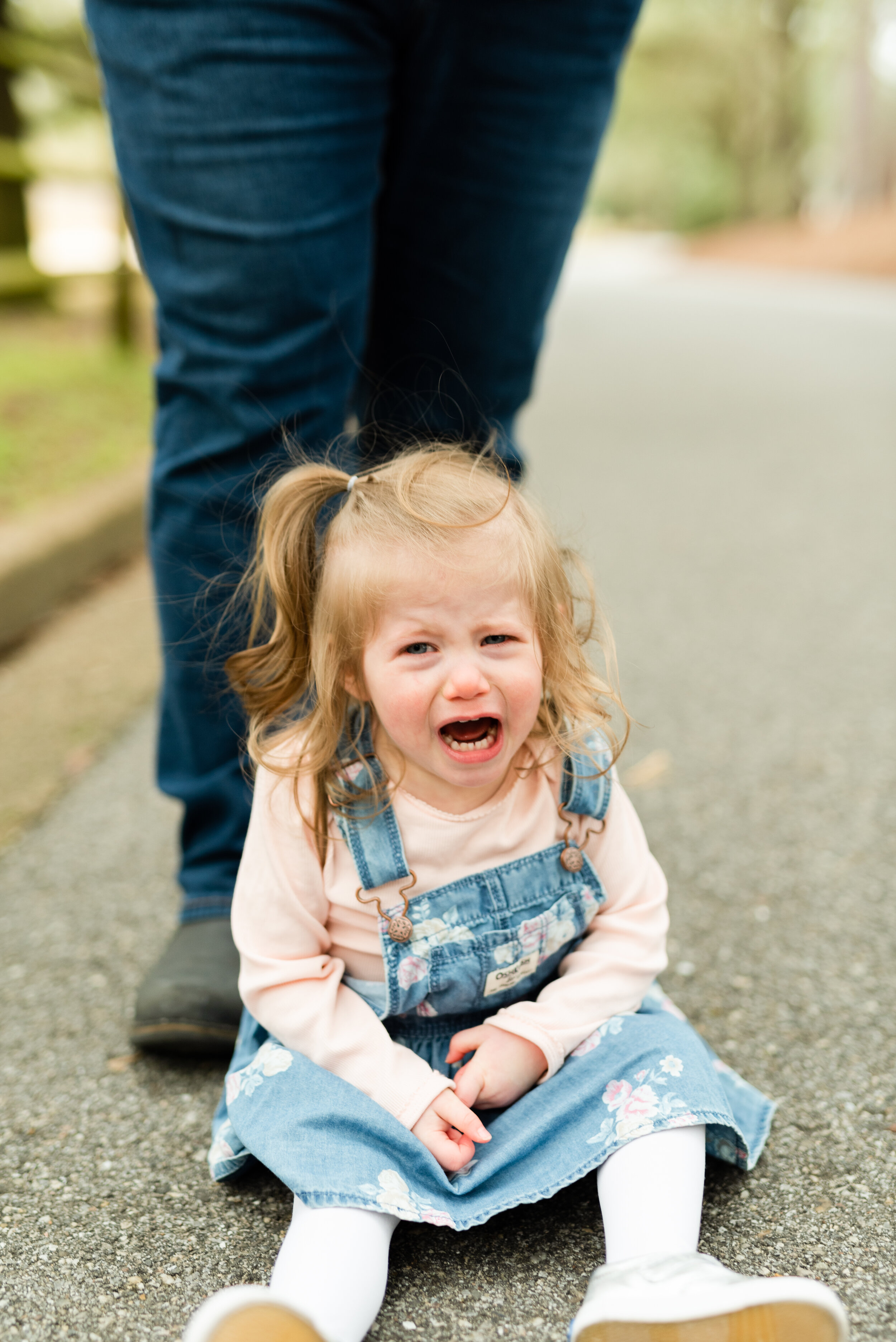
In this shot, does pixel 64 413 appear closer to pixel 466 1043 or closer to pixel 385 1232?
pixel 466 1043

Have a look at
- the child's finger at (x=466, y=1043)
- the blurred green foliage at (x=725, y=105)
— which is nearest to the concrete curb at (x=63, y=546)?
the child's finger at (x=466, y=1043)

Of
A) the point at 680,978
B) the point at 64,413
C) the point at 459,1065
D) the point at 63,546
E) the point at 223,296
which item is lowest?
the point at 64,413

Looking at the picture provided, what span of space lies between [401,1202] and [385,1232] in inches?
1.2

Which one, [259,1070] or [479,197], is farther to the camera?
[479,197]

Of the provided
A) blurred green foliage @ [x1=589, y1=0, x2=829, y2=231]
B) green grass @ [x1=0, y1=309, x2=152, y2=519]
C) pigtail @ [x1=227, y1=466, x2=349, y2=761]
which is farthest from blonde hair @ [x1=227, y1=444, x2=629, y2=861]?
blurred green foliage @ [x1=589, y1=0, x2=829, y2=231]

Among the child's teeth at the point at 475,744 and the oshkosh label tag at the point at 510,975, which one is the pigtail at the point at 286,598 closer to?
the child's teeth at the point at 475,744

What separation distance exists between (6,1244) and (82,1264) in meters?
0.09

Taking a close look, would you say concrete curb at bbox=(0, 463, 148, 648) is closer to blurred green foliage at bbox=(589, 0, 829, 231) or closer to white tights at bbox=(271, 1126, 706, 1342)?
white tights at bbox=(271, 1126, 706, 1342)

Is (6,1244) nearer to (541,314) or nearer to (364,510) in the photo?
(364,510)

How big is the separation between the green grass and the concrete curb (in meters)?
0.11


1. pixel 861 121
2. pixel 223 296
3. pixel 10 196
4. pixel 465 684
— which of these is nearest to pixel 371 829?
pixel 465 684

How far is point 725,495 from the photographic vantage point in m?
4.67

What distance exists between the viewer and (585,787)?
1414mm

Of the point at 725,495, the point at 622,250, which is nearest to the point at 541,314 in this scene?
the point at 725,495
